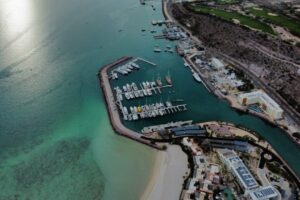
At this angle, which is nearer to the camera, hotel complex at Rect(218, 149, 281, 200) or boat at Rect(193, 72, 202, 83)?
hotel complex at Rect(218, 149, 281, 200)

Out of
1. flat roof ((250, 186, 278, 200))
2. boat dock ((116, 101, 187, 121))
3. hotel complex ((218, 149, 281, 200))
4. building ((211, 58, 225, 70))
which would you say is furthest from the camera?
building ((211, 58, 225, 70))

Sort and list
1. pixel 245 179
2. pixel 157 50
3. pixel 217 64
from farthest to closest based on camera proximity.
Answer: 1. pixel 157 50
2. pixel 217 64
3. pixel 245 179

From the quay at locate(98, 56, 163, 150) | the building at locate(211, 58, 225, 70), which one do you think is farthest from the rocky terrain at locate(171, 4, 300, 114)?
the quay at locate(98, 56, 163, 150)

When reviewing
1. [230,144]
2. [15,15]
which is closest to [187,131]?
[230,144]

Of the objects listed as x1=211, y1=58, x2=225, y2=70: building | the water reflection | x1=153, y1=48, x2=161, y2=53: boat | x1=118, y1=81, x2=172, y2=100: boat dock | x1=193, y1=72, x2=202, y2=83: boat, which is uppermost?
the water reflection

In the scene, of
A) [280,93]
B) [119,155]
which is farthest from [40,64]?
[280,93]

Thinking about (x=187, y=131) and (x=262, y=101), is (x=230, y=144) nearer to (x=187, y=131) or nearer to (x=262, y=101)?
(x=187, y=131)

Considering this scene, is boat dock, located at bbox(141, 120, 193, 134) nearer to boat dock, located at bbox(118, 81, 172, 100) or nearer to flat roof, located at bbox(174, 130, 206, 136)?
flat roof, located at bbox(174, 130, 206, 136)

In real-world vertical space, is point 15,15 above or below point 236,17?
above
